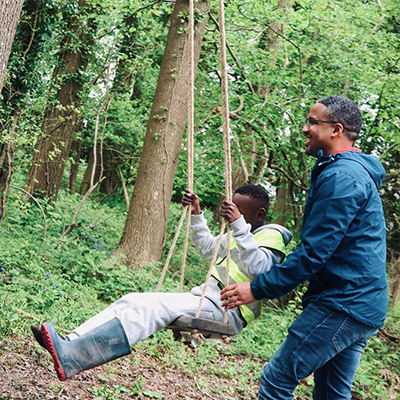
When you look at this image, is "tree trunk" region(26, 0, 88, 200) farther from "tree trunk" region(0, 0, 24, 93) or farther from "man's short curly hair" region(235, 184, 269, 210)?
"man's short curly hair" region(235, 184, 269, 210)

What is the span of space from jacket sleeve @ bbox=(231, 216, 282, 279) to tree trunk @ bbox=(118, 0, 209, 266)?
4.64 meters

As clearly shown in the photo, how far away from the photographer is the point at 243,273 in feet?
10.3

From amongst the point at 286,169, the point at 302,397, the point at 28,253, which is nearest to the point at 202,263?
the point at 286,169

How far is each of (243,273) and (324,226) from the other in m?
0.76

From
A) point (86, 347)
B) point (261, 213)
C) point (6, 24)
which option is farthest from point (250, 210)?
point (6, 24)

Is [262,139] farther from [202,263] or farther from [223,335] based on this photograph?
[223,335]

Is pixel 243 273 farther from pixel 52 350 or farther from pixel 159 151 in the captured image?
pixel 159 151

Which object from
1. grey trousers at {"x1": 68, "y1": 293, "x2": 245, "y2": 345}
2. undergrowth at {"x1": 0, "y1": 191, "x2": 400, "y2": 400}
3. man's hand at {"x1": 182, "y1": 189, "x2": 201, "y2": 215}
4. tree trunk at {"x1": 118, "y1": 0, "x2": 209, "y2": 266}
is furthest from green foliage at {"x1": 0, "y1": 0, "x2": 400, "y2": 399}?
man's hand at {"x1": 182, "y1": 189, "x2": 201, "y2": 215}

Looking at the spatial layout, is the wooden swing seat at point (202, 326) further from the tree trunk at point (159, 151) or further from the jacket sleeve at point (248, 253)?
the tree trunk at point (159, 151)

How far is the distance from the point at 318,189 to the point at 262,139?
6111 millimetres

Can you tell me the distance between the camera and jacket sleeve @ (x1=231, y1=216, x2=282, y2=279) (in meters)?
2.94

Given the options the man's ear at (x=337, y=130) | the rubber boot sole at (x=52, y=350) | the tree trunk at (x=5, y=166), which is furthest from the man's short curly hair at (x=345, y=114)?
the tree trunk at (x=5, y=166)

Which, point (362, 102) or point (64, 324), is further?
point (362, 102)

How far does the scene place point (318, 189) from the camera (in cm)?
268
